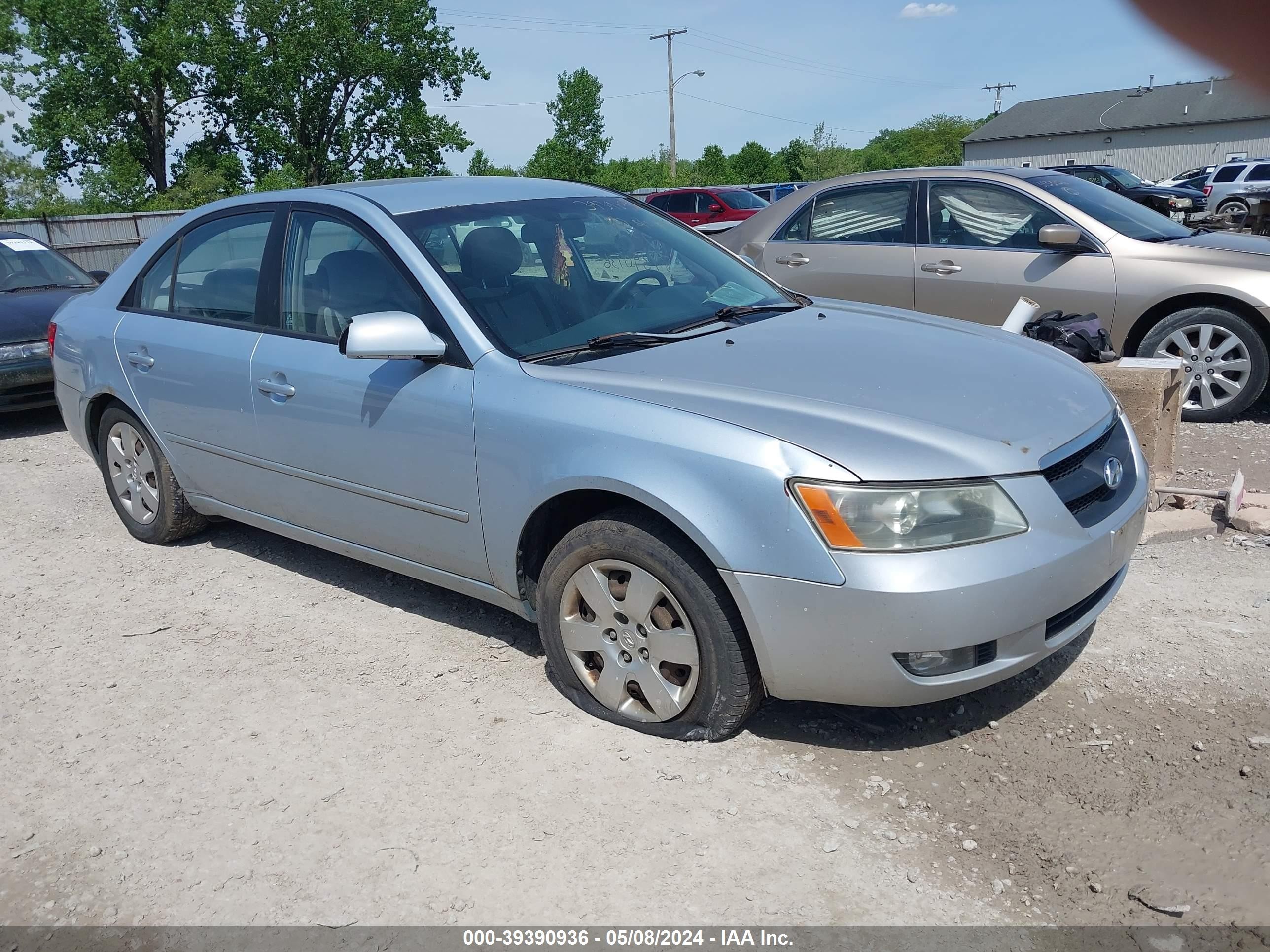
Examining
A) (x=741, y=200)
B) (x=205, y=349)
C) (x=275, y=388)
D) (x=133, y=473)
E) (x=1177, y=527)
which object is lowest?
(x=1177, y=527)

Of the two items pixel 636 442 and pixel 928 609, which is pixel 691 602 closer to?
pixel 636 442

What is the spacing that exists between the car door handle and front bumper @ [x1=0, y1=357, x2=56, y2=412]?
4684mm

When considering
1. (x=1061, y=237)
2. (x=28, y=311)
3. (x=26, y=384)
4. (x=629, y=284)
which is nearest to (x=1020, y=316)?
(x=1061, y=237)

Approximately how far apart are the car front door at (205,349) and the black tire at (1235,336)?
205 inches

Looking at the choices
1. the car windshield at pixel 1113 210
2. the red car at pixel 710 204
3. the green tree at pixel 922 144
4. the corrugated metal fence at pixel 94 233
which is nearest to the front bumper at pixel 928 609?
the car windshield at pixel 1113 210

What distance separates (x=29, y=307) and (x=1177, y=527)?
8.35 m

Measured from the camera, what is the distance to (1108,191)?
758 cm

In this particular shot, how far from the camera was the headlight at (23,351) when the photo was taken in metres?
7.94

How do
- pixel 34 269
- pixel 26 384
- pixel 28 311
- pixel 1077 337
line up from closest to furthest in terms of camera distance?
pixel 1077 337 → pixel 26 384 → pixel 28 311 → pixel 34 269

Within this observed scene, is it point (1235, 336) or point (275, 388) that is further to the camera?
point (1235, 336)

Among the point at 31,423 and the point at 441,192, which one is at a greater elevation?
the point at 441,192

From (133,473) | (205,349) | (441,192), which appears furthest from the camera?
(133,473)

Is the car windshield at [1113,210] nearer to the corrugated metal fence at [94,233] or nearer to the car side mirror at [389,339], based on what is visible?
the car side mirror at [389,339]

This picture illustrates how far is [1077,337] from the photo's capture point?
18.1 ft
